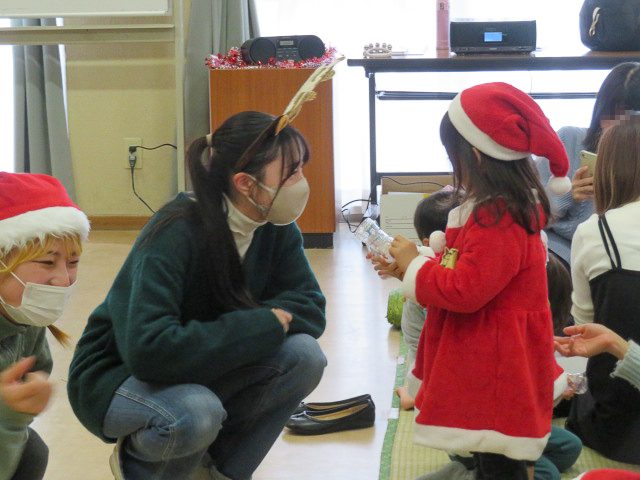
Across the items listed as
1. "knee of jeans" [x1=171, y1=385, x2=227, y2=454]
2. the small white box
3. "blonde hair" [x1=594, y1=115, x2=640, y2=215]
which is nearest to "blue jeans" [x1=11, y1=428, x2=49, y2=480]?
"knee of jeans" [x1=171, y1=385, x2=227, y2=454]

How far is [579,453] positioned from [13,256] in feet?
3.57

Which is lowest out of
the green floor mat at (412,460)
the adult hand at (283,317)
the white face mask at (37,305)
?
the green floor mat at (412,460)

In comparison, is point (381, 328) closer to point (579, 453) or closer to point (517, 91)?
point (579, 453)

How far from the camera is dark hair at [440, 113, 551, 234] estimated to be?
4.34ft

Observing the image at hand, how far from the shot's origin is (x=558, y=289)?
1.83 metres

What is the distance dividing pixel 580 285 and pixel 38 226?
1.03 m

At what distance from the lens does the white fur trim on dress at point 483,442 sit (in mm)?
1329

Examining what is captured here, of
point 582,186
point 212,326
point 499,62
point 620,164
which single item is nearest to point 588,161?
point 582,186

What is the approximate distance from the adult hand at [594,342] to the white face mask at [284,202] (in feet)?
1.58

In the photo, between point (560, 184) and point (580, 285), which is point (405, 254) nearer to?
point (560, 184)

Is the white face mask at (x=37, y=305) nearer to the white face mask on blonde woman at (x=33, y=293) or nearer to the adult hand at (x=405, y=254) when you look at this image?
the white face mask on blonde woman at (x=33, y=293)

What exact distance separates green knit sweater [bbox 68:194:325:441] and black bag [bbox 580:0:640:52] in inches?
107

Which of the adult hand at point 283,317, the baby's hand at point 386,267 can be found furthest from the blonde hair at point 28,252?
the baby's hand at point 386,267

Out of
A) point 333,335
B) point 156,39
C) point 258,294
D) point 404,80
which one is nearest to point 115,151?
point 156,39
